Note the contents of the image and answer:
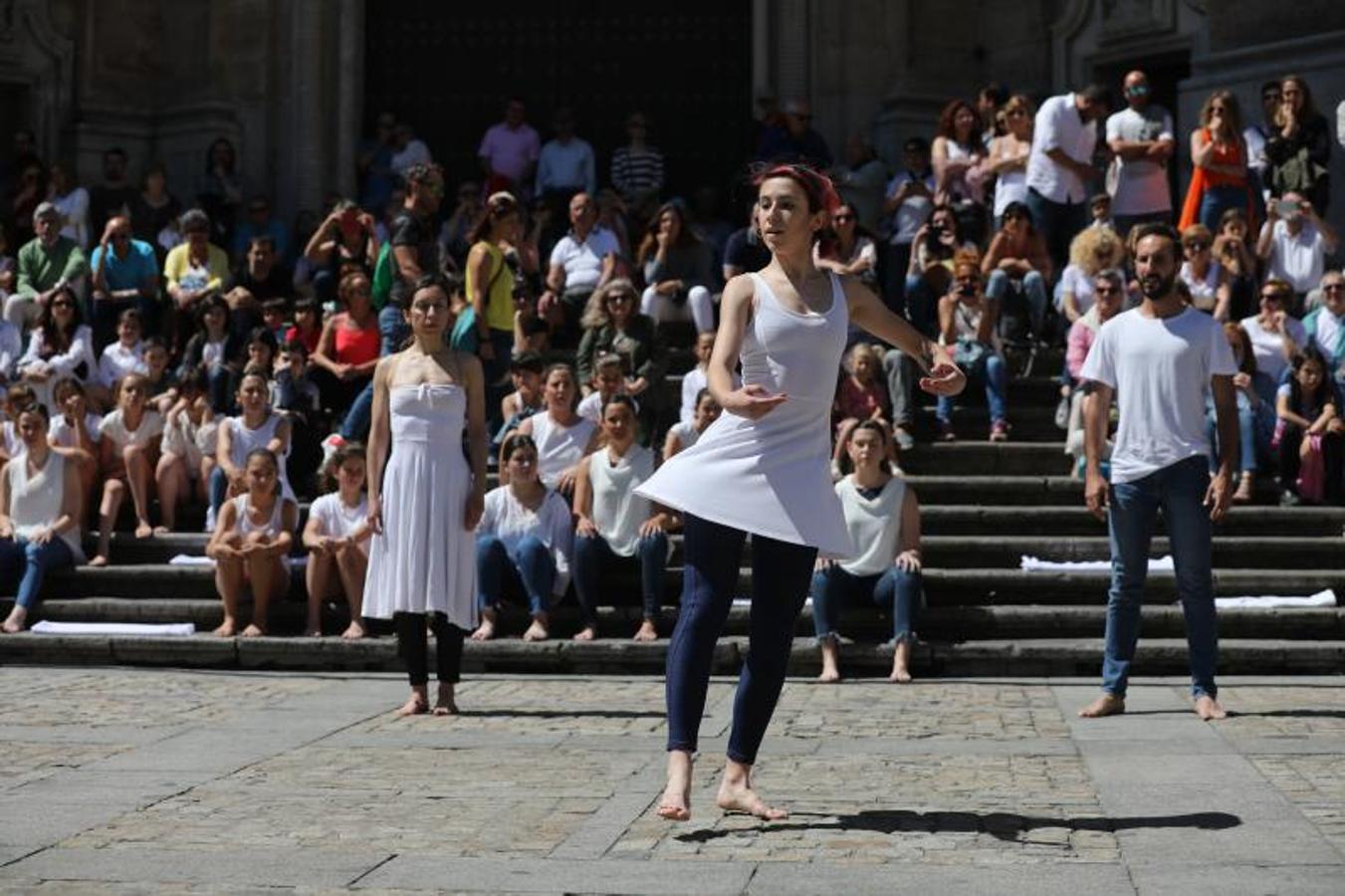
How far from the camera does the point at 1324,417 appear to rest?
47.0ft

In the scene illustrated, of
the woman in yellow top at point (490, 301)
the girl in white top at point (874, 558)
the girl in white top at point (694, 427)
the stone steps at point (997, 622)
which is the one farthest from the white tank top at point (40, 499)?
the girl in white top at point (874, 558)

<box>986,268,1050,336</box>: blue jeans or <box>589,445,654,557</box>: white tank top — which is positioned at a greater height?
<box>986,268,1050,336</box>: blue jeans

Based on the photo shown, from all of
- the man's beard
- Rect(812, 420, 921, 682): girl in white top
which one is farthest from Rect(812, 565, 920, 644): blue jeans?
the man's beard

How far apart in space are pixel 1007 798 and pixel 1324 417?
7823 millimetres

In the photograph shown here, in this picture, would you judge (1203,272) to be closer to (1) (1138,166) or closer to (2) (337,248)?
(1) (1138,166)

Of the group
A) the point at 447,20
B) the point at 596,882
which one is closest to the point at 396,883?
the point at 596,882

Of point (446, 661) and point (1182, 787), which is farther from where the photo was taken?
point (446, 661)

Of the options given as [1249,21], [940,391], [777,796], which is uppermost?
[1249,21]

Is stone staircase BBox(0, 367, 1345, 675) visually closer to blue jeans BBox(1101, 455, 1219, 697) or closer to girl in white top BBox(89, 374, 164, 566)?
girl in white top BBox(89, 374, 164, 566)

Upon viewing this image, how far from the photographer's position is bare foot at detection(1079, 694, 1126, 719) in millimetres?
9688

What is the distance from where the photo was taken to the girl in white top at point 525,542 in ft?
42.2

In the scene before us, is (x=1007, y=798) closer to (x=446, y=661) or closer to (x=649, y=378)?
(x=446, y=661)

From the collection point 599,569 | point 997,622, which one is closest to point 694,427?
point 599,569

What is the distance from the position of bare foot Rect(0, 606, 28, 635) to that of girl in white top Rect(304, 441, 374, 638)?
66.2 inches
